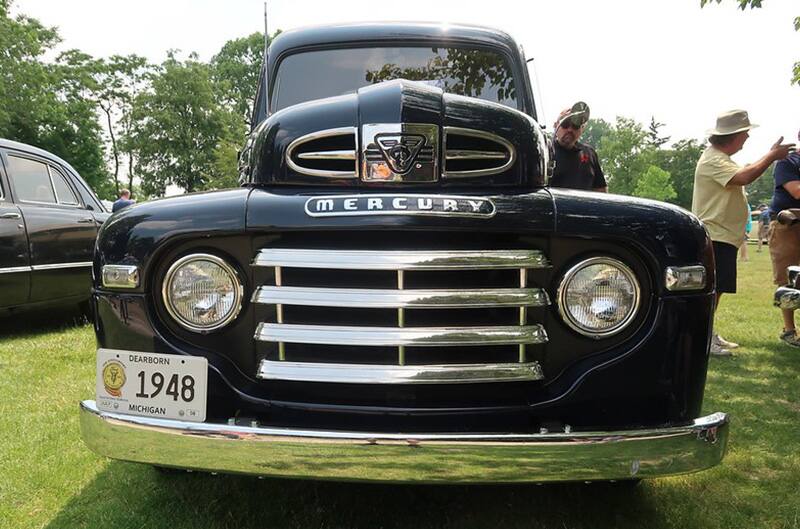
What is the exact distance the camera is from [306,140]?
2182 mm

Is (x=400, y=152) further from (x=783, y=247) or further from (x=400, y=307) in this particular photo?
(x=783, y=247)

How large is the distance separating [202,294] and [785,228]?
522cm

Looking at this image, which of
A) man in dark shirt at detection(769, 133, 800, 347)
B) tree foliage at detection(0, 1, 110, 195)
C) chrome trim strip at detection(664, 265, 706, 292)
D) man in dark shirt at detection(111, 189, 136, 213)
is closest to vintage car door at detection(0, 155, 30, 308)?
man in dark shirt at detection(111, 189, 136, 213)

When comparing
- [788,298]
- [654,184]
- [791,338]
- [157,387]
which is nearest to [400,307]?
[157,387]

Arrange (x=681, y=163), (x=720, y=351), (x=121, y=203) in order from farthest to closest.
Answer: (x=681, y=163) → (x=121, y=203) → (x=720, y=351)

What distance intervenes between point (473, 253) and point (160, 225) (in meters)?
1.00

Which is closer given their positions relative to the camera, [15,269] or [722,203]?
[722,203]

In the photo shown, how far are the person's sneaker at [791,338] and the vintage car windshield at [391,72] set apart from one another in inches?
154

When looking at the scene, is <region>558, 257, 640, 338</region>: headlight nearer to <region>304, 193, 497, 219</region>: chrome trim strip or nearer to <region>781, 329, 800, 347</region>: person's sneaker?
<region>304, 193, 497, 219</region>: chrome trim strip

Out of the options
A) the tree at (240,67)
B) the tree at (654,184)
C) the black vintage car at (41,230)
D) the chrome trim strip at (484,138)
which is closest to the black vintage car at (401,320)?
the chrome trim strip at (484,138)

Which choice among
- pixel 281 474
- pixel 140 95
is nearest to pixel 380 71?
pixel 281 474

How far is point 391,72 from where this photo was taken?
335 cm

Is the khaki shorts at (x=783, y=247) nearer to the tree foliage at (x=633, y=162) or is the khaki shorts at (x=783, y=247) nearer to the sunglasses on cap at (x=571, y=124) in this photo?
the sunglasses on cap at (x=571, y=124)

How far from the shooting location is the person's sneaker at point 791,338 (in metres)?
5.40
